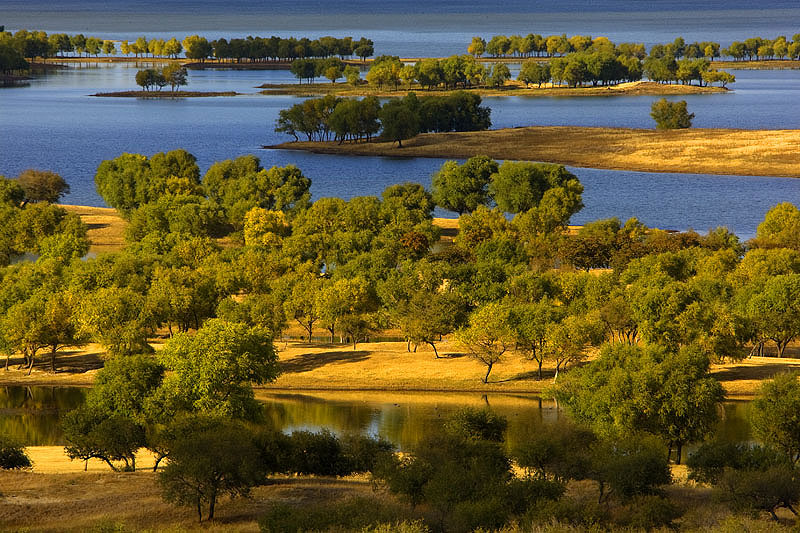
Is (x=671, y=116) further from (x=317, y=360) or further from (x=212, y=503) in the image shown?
(x=212, y=503)

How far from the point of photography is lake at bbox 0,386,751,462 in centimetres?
5550

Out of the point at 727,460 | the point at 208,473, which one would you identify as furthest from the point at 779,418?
the point at 208,473

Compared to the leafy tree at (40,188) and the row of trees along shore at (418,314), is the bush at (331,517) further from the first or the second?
the leafy tree at (40,188)

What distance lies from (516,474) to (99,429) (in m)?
17.3

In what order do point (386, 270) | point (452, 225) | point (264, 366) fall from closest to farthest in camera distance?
point (264, 366)
point (386, 270)
point (452, 225)

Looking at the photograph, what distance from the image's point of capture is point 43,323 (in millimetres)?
66375

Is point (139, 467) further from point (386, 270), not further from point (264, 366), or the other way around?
point (386, 270)

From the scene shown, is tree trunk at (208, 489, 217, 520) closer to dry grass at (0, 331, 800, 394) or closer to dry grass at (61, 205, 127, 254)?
dry grass at (0, 331, 800, 394)

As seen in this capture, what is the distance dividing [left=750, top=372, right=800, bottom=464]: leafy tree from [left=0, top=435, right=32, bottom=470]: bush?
103 feet

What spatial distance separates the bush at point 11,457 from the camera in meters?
45.0

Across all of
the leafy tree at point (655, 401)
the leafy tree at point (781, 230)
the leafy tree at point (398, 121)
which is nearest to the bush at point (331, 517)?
the leafy tree at point (655, 401)

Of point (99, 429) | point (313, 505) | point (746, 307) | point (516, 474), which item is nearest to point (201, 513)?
point (313, 505)

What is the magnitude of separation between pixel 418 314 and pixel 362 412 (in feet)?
33.9

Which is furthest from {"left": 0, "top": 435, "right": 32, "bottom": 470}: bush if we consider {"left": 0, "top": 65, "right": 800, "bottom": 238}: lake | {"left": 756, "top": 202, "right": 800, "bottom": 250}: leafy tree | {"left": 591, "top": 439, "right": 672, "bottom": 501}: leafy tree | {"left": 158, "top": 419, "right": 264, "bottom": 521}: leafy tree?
{"left": 0, "top": 65, "right": 800, "bottom": 238}: lake
